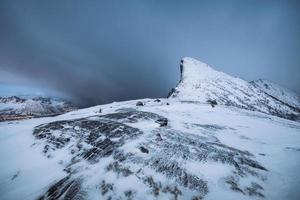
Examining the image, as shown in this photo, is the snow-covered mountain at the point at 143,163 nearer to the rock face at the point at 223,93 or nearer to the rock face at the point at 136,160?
the rock face at the point at 136,160

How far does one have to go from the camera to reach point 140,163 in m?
15.2

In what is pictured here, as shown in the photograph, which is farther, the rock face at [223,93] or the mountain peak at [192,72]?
the mountain peak at [192,72]

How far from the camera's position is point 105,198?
1217cm

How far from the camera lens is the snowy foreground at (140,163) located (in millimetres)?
12593

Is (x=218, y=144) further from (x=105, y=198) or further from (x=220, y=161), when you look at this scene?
(x=105, y=198)

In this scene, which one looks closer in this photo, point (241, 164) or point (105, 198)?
point (105, 198)

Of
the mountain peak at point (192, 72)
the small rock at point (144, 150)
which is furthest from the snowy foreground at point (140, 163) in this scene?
the mountain peak at point (192, 72)

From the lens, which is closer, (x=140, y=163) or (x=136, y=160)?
(x=140, y=163)

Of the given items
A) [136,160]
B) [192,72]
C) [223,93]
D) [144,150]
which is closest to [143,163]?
[136,160]

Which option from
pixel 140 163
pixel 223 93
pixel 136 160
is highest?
pixel 223 93

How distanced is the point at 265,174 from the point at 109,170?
12.0 meters

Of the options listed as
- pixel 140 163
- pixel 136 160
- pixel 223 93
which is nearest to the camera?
pixel 140 163

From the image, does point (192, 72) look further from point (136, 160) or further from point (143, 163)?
point (143, 163)

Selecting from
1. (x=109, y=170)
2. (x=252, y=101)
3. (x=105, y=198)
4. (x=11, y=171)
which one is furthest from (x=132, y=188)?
(x=252, y=101)
